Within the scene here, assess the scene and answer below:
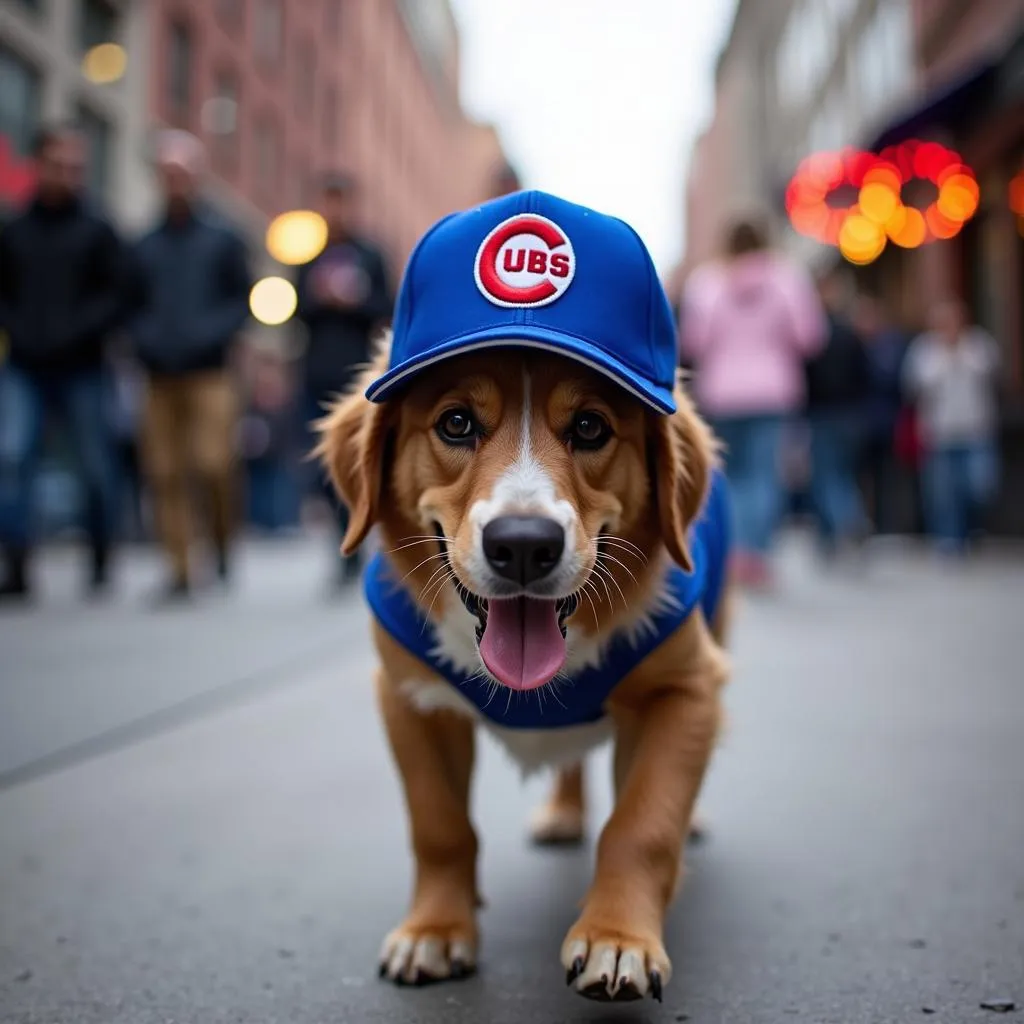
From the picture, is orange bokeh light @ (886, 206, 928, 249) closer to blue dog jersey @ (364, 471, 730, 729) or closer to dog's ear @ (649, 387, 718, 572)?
dog's ear @ (649, 387, 718, 572)

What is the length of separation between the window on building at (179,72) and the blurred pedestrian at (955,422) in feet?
44.7

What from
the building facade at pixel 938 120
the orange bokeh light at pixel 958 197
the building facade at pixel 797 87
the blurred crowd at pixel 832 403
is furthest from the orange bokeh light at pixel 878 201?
the blurred crowd at pixel 832 403

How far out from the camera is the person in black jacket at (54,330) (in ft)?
19.5

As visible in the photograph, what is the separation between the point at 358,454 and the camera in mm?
1903

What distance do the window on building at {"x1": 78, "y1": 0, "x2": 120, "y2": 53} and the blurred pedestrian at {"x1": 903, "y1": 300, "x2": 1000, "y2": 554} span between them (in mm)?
11758

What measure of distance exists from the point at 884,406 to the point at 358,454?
9.75 meters

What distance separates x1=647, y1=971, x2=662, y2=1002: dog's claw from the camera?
4.74 feet

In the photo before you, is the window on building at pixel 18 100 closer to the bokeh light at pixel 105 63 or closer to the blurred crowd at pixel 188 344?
the bokeh light at pixel 105 63

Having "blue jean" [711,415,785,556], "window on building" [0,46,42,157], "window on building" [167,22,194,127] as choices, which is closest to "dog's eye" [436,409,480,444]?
"blue jean" [711,415,785,556]

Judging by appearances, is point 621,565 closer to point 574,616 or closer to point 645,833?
point 574,616

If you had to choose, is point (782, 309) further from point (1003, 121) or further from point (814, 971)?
point (1003, 121)

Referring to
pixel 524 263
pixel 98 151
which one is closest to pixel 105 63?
pixel 98 151

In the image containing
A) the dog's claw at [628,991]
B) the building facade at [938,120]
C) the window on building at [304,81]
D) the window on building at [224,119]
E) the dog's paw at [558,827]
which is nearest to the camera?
the dog's claw at [628,991]

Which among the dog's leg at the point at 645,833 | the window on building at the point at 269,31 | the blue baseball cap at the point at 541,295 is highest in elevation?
the window on building at the point at 269,31
